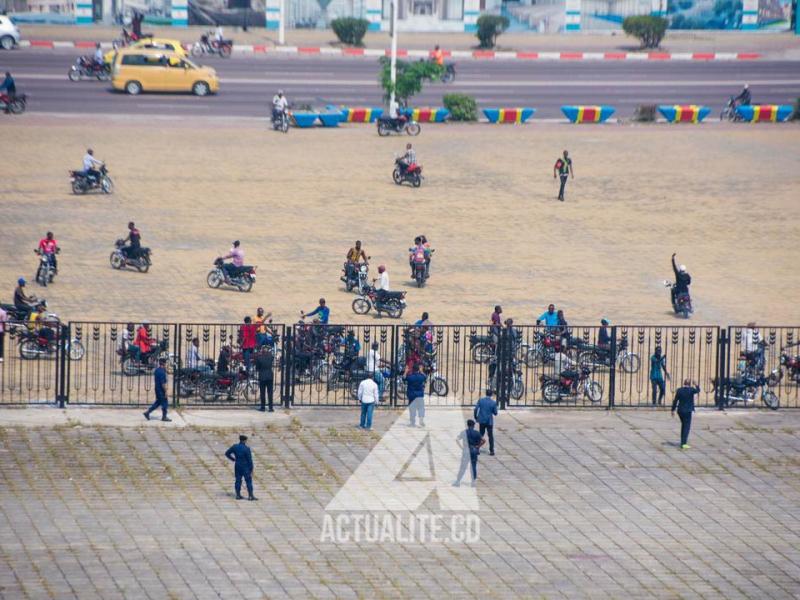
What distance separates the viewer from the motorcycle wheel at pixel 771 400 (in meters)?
24.2

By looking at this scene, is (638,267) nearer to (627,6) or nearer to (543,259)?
(543,259)

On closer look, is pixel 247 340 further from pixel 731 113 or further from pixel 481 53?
pixel 481 53

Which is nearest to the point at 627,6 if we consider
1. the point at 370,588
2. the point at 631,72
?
the point at 631,72

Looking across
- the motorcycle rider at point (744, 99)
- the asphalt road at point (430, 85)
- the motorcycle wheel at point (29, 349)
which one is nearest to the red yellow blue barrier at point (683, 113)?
the motorcycle rider at point (744, 99)

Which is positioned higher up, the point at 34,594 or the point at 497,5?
the point at 497,5

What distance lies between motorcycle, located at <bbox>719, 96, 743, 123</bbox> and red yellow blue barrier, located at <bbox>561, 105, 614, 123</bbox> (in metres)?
4.81

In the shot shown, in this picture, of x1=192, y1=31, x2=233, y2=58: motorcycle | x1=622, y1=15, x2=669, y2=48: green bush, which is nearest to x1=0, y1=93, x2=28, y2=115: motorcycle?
x1=192, y1=31, x2=233, y2=58: motorcycle

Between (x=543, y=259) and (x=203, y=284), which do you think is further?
(x=543, y=259)

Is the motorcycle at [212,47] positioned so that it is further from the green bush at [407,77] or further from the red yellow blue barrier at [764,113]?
the red yellow blue barrier at [764,113]

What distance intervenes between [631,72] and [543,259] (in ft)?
108

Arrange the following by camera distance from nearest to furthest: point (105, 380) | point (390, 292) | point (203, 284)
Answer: point (105, 380), point (390, 292), point (203, 284)

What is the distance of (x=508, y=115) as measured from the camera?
1999 inches

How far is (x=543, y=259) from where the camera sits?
34.2m

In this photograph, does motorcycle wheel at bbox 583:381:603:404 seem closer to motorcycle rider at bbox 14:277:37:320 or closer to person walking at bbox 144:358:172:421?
person walking at bbox 144:358:172:421
